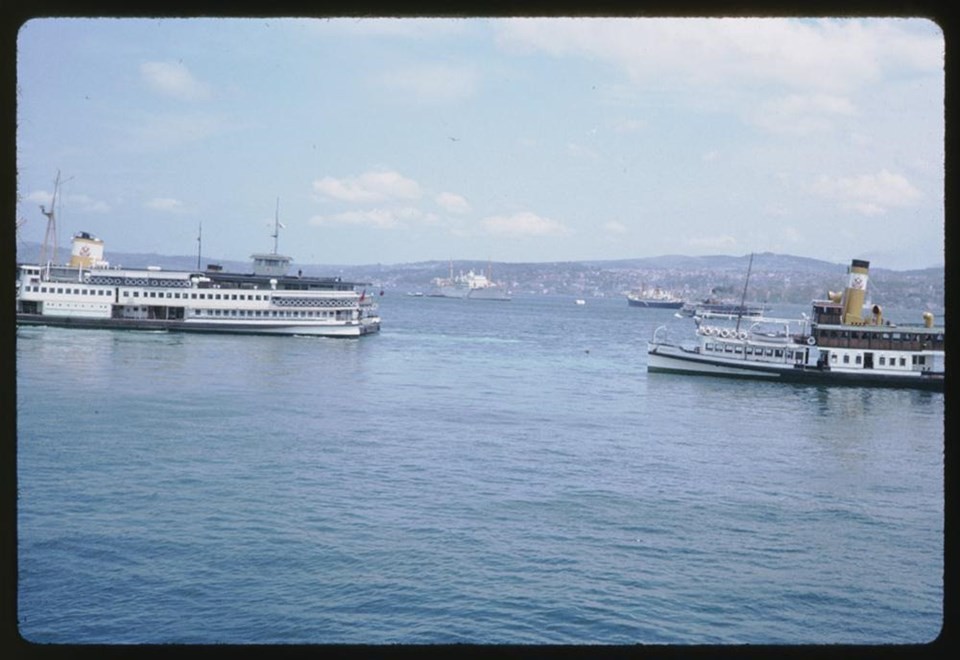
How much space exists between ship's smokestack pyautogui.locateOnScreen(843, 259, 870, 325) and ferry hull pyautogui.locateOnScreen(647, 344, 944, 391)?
1.28m

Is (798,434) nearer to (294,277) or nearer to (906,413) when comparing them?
(906,413)

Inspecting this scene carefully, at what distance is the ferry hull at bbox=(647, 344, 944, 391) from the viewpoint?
20.9 meters

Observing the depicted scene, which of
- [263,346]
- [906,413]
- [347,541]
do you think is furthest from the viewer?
[263,346]

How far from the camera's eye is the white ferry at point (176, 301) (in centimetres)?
2797

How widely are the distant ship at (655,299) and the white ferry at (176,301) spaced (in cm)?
5339

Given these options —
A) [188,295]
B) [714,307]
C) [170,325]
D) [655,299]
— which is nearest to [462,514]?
[170,325]

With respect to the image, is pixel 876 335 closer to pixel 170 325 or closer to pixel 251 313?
pixel 251 313

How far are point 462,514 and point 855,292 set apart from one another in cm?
1521

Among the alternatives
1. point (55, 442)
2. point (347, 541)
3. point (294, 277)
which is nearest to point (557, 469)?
point (347, 541)

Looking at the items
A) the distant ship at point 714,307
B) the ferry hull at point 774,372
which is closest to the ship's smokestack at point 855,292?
the ferry hull at point 774,372

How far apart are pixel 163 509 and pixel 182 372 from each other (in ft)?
35.8

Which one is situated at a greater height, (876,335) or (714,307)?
(714,307)

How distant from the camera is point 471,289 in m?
87.2
